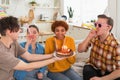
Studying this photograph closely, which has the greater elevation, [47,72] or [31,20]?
[31,20]

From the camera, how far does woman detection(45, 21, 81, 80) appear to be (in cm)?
273

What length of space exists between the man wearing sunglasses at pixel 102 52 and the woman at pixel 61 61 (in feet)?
0.73

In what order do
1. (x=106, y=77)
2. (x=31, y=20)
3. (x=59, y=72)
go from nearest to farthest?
(x=106, y=77) < (x=59, y=72) < (x=31, y=20)

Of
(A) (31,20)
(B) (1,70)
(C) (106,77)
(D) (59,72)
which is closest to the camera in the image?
(B) (1,70)

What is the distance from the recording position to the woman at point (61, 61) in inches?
107

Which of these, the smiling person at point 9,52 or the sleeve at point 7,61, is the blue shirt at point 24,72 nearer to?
the smiling person at point 9,52

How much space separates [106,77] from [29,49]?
0.98m

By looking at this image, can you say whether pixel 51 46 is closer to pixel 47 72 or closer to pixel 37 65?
pixel 47 72

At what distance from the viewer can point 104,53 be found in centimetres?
249

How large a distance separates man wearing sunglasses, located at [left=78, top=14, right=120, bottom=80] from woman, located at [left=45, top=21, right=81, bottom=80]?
0.22 metres

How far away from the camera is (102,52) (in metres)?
2.51

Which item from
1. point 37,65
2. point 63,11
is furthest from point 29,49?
point 63,11

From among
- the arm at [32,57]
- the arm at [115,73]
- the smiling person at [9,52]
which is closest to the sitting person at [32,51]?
the arm at [32,57]

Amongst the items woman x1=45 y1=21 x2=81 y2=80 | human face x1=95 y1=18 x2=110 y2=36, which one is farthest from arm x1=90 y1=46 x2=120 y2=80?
woman x1=45 y1=21 x2=81 y2=80
